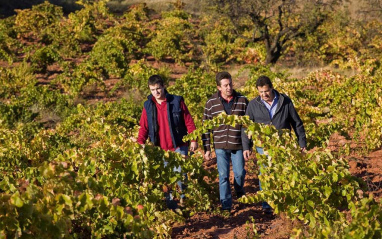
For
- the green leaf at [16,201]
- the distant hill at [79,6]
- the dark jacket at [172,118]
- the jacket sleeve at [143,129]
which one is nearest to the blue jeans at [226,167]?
the dark jacket at [172,118]

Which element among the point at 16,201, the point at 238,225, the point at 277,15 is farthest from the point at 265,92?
the point at 277,15

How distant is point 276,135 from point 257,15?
45.9ft

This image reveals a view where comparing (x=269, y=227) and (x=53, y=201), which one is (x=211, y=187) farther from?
(x=53, y=201)

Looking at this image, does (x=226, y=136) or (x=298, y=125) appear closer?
(x=298, y=125)

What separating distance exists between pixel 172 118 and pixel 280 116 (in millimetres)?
998

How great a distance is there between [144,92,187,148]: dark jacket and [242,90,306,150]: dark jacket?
0.61 m

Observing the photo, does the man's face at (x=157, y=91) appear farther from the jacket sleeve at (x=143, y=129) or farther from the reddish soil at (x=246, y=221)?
the reddish soil at (x=246, y=221)

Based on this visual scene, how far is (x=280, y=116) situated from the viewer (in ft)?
14.6

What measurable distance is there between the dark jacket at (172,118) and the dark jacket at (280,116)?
61 centimetres

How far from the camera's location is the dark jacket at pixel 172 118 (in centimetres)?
453

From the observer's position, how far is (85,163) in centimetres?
365

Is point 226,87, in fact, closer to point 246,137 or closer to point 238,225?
point 246,137

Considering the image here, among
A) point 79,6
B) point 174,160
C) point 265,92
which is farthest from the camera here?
point 79,6

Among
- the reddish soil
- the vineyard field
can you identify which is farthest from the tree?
the reddish soil
